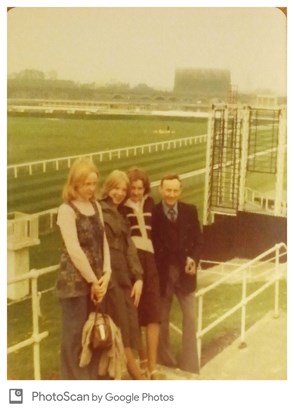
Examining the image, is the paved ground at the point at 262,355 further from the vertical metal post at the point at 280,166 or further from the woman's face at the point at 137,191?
the woman's face at the point at 137,191

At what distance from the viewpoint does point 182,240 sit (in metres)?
1.73

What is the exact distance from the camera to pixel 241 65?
173 cm

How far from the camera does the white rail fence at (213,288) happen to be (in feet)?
5.45

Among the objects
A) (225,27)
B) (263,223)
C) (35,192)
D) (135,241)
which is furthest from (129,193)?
(225,27)

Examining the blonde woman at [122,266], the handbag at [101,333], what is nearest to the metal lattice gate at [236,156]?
the blonde woman at [122,266]

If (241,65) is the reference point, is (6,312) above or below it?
below

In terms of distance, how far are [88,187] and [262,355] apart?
0.66 m

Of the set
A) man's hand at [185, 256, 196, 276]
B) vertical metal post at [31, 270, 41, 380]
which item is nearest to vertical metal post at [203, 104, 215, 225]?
man's hand at [185, 256, 196, 276]

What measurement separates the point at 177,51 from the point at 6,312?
828 millimetres

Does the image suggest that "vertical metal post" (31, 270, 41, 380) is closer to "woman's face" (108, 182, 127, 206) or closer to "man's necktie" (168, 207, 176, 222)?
"woman's face" (108, 182, 127, 206)

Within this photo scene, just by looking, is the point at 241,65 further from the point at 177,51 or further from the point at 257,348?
the point at 257,348

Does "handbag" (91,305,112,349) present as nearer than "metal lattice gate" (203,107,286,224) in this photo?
Yes

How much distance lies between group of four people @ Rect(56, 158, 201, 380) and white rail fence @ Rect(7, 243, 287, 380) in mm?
28

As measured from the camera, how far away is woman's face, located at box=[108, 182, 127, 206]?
1.67 meters
